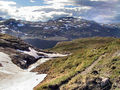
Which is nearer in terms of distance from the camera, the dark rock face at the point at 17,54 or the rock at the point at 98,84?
the rock at the point at 98,84

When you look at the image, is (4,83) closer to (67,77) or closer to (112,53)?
(67,77)

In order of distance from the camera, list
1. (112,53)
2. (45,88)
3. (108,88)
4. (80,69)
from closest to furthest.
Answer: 1. (108,88)
2. (45,88)
3. (80,69)
4. (112,53)

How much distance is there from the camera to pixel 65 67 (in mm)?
35156

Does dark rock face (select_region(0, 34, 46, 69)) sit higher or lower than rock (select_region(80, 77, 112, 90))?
lower

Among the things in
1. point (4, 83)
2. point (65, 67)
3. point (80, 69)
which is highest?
point (80, 69)

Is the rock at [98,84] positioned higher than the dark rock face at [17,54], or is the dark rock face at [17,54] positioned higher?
the rock at [98,84]

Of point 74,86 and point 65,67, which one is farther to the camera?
point 65,67

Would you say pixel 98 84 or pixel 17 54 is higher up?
pixel 98 84

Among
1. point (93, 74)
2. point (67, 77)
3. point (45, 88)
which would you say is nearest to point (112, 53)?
point (93, 74)

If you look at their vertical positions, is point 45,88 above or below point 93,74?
→ below

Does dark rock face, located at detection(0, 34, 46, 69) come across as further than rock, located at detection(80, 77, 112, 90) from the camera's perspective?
Yes

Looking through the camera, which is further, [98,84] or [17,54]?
[17,54]

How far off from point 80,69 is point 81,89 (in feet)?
21.1

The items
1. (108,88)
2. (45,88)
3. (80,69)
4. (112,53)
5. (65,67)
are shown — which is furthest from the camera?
(65,67)
